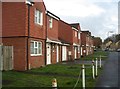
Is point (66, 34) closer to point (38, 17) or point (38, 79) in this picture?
point (38, 17)

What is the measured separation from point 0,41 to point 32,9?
153 inches

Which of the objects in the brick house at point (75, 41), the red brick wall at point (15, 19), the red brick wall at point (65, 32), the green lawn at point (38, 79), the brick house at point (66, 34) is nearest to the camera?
the green lawn at point (38, 79)

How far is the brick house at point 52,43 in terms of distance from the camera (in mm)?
31641

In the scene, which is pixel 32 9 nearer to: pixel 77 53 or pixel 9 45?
pixel 9 45

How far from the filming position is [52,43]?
33469mm

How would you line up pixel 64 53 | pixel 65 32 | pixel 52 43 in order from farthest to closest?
pixel 65 32, pixel 64 53, pixel 52 43

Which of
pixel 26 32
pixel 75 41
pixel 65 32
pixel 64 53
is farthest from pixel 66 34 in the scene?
pixel 26 32

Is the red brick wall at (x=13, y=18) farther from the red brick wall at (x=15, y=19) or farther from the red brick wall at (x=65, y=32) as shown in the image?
the red brick wall at (x=65, y=32)

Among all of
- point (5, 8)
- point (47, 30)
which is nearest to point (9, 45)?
point (5, 8)

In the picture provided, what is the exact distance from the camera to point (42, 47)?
93.5 ft

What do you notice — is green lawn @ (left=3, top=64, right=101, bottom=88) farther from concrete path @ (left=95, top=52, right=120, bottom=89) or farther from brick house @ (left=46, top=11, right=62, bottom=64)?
brick house @ (left=46, top=11, right=62, bottom=64)

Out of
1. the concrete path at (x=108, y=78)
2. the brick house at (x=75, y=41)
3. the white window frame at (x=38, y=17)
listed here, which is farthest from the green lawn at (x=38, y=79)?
the brick house at (x=75, y=41)

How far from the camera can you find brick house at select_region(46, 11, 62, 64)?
31.6 m

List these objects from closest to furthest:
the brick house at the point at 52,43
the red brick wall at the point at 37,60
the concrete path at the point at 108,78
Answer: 1. the concrete path at the point at 108,78
2. the red brick wall at the point at 37,60
3. the brick house at the point at 52,43
